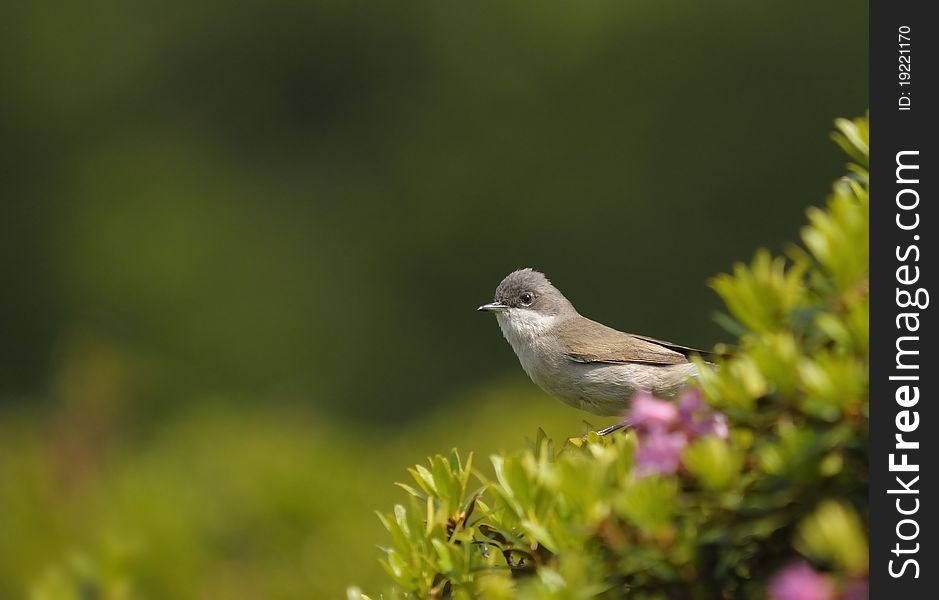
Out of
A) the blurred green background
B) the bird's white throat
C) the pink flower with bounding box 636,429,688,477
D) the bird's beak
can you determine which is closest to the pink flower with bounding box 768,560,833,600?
the pink flower with bounding box 636,429,688,477

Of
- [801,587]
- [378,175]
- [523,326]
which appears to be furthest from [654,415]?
[378,175]

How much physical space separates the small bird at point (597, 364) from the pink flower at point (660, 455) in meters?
2.94

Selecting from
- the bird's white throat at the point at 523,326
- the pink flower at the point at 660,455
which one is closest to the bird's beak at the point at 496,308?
the bird's white throat at the point at 523,326

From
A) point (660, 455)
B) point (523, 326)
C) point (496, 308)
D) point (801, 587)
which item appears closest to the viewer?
point (801, 587)

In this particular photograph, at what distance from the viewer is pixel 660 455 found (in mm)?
1727

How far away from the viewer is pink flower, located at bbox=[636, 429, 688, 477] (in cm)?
172

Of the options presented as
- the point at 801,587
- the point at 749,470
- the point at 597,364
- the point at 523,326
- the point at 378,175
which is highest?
the point at 378,175

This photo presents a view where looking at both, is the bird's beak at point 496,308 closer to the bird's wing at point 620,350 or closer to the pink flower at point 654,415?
the bird's wing at point 620,350

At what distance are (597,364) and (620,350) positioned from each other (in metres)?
0.12

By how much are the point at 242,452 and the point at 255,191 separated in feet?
45.1

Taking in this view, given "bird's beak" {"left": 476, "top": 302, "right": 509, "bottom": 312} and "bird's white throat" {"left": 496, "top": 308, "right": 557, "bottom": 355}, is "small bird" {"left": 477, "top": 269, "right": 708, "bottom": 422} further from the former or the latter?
"bird's beak" {"left": 476, "top": 302, "right": 509, "bottom": 312}

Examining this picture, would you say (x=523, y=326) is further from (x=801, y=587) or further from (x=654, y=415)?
(x=801, y=587)

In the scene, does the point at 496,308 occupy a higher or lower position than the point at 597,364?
higher

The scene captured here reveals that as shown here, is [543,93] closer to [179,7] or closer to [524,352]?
[179,7]
